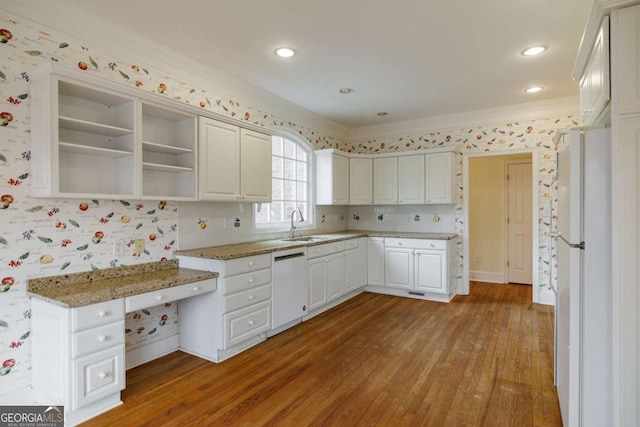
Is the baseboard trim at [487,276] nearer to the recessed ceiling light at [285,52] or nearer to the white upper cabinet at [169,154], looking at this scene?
the recessed ceiling light at [285,52]

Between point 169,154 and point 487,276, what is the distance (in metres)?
5.48

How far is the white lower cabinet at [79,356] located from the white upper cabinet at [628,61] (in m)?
2.96

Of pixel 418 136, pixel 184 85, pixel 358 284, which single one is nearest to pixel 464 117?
pixel 418 136

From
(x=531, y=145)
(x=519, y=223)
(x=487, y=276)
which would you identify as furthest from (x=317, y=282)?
(x=519, y=223)

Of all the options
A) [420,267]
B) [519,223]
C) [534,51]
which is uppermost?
[534,51]

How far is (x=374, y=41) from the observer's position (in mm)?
2898

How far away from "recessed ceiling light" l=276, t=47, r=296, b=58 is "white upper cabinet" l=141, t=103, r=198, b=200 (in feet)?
3.17

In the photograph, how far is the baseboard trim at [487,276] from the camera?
5.93 metres

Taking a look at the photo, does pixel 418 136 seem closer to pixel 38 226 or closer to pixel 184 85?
pixel 184 85

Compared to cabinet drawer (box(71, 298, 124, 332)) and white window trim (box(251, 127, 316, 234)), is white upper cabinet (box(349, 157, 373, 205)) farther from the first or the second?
cabinet drawer (box(71, 298, 124, 332))

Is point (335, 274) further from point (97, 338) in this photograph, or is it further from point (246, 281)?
point (97, 338)

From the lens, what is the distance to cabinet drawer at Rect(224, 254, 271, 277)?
2.95 metres

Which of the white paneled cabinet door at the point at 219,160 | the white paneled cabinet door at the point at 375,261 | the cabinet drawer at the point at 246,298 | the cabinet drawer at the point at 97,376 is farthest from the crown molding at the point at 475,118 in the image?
the cabinet drawer at the point at 97,376
